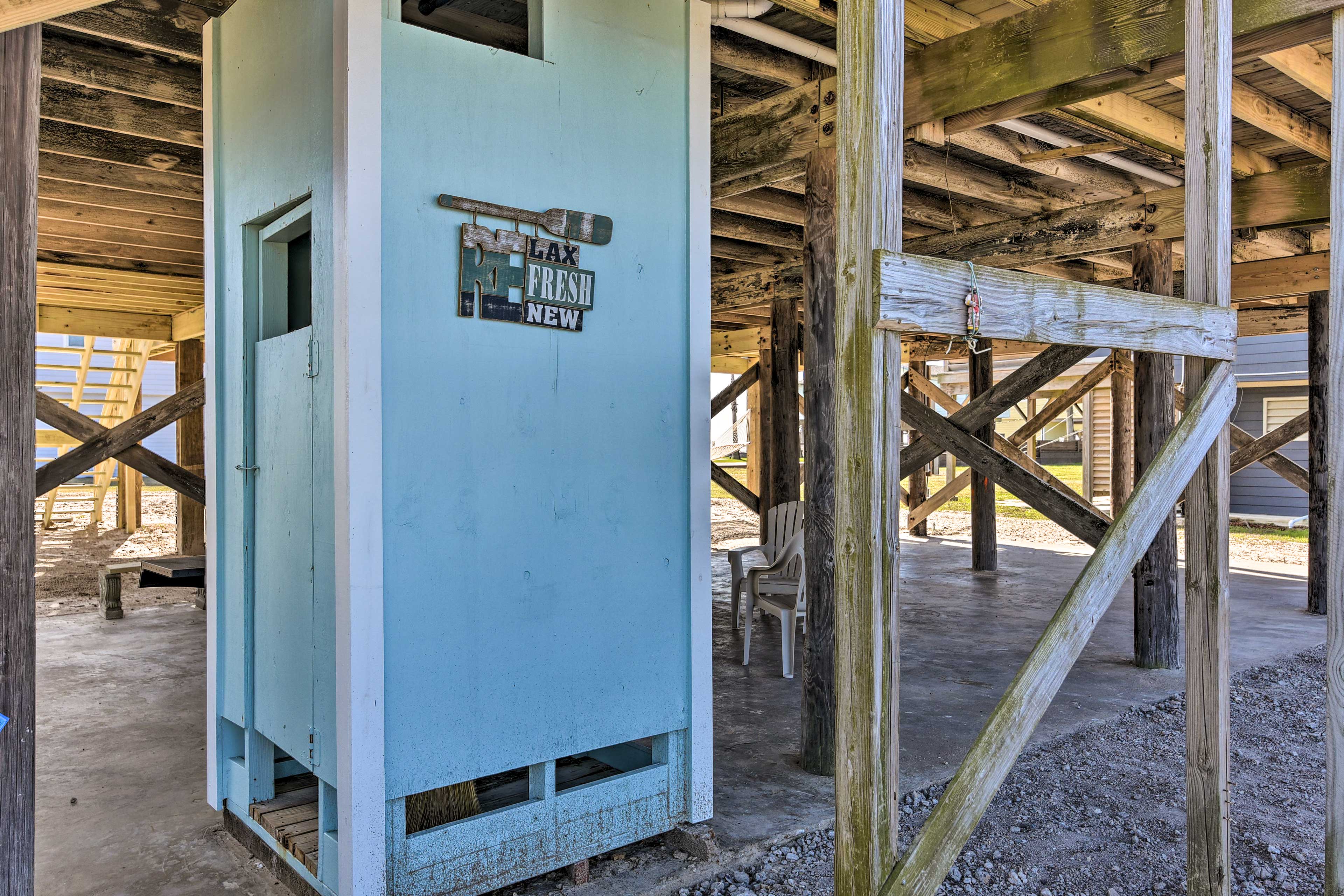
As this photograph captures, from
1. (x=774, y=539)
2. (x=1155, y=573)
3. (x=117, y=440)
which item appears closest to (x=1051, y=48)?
(x=1155, y=573)

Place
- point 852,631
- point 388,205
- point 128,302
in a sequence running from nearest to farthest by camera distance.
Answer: point 852,631, point 388,205, point 128,302

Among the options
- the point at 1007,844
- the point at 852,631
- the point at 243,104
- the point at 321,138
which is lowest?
the point at 1007,844

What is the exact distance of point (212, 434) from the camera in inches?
144

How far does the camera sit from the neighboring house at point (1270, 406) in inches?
583

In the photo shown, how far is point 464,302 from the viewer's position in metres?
2.95

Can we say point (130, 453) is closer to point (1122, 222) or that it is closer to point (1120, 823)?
point (1120, 823)

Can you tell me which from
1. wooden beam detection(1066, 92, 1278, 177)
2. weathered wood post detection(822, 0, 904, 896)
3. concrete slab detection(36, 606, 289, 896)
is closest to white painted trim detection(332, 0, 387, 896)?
concrete slab detection(36, 606, 289, 896)

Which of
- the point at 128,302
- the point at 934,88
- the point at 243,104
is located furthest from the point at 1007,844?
the point at 128,302

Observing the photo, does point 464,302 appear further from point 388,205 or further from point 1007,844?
point 1007,844

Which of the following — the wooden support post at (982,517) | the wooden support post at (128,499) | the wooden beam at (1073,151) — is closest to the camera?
the wooden beam at (1073,151)

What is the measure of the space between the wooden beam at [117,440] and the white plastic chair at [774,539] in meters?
4.09

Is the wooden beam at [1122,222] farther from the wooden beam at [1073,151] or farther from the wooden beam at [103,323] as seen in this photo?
the wooden beam at [103,323]

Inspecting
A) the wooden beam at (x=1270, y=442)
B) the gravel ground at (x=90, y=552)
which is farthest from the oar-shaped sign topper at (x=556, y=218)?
the wooden beam at (x=1270, y=442)

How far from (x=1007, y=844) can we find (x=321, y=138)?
353cm
